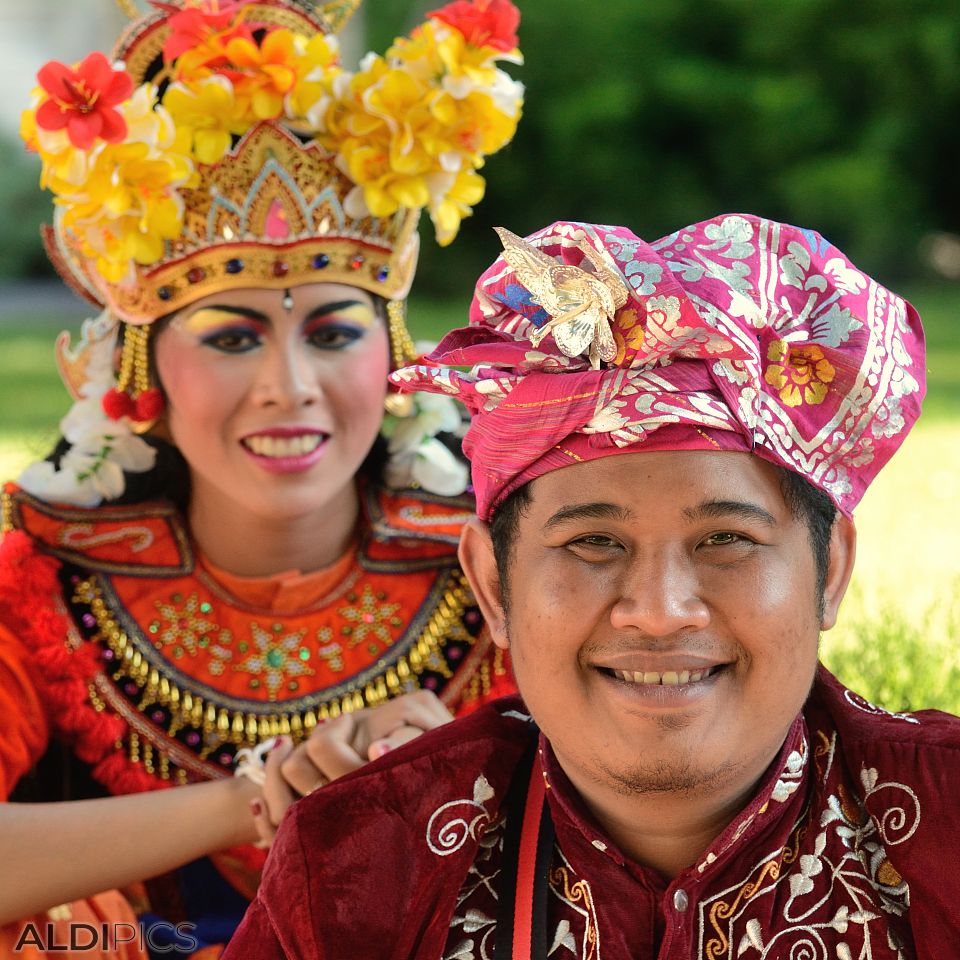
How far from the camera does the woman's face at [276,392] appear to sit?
2873 millimetres

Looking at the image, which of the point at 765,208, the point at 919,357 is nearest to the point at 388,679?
the point at 919,357

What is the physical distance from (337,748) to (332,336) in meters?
0.90

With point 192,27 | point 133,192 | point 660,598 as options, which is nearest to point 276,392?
point 133,192

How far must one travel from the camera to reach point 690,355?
1.72 metres

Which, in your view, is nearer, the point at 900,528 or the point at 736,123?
the point at 900,528

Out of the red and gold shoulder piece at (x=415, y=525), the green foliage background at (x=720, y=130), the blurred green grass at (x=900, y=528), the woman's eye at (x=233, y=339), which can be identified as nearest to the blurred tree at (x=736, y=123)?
the green foliage background at (x=720, y=130)

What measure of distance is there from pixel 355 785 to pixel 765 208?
15023 mm

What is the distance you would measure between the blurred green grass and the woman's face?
2.87ft

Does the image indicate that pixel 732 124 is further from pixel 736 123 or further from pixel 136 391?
pixel 136 391

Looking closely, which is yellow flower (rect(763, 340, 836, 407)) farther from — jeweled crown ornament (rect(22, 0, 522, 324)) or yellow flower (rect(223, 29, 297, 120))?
yellow flower (rect(223, 29, 297, 120))

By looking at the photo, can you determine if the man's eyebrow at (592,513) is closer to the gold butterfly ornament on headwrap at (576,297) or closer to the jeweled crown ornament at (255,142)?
the gold butterfly ornament on headwrap at (576,297)

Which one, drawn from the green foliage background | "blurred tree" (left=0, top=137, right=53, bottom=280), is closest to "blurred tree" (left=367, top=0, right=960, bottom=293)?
the green foliage background

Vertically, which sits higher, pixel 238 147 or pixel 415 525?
pixel 238 147

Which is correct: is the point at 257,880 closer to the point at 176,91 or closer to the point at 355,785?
the point at 355,785
